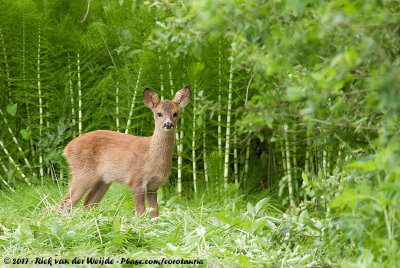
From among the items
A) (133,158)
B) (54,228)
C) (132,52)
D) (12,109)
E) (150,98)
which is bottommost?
(54,228)

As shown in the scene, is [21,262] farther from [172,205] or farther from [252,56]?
[172,205]

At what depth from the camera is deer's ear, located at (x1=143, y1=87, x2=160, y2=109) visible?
15.2 feet

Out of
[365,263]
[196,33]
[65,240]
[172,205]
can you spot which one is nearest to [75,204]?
[172,205]

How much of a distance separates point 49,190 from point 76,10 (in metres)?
2.06

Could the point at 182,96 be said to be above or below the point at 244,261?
above

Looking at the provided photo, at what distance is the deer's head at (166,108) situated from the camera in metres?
4.47

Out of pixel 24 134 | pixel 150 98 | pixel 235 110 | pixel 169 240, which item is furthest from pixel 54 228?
pixel 24 134

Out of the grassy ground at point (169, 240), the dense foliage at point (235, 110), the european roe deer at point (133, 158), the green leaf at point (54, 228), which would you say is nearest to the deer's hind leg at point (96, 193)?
the european roe deer at point (133, 158)

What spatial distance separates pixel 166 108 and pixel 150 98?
0.75 feet

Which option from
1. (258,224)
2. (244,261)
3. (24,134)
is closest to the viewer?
(244,261)

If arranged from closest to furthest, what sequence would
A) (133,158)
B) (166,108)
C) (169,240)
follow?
(169,240) < (166,108) < (133,158)

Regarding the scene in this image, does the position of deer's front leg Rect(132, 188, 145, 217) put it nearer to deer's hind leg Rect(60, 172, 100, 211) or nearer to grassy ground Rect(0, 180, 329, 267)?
grassy ground Rect(0, 180, 329, 267)

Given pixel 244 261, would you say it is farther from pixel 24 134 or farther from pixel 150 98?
pixel 24 134

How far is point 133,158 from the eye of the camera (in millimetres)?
4633
